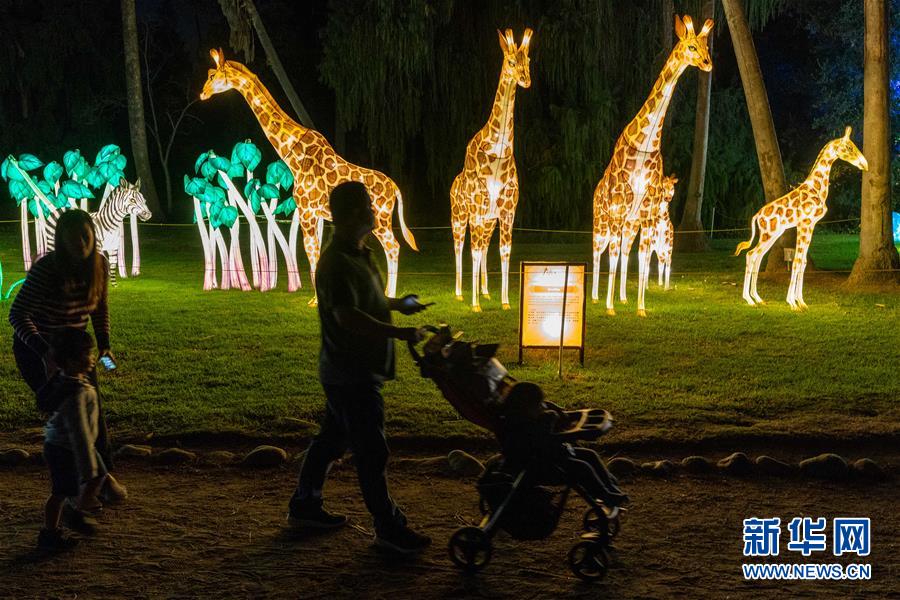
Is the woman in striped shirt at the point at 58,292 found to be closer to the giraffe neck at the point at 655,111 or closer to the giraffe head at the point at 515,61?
the giraffe head at the point at 515,61

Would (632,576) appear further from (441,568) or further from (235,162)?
(235,162)

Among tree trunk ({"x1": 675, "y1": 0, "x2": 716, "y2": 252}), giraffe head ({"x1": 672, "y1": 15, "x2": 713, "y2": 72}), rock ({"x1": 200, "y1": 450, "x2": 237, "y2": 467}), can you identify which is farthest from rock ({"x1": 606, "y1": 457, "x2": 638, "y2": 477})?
tree trunk ({"x1": 675, "y1": 0, "x2": 716, "y2": 252})

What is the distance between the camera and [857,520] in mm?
5234

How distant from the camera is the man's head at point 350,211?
479 cm

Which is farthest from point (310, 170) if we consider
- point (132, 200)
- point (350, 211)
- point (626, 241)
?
point (350, 211)

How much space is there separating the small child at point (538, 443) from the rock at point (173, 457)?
2736mm

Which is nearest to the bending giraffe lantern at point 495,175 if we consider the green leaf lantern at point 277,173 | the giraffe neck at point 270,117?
the giraffe neck at point 270,117

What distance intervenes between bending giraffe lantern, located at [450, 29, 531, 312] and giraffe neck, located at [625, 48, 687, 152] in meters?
1.52

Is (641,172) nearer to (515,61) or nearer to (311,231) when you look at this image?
(515,61)

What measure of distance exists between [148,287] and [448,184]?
8552 millimetres

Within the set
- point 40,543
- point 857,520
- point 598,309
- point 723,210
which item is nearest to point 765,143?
point 598,309

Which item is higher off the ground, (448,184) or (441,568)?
(448,184)

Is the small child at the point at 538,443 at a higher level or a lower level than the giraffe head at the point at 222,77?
lower

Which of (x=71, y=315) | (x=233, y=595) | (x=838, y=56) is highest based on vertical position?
(x=838, y=56)
